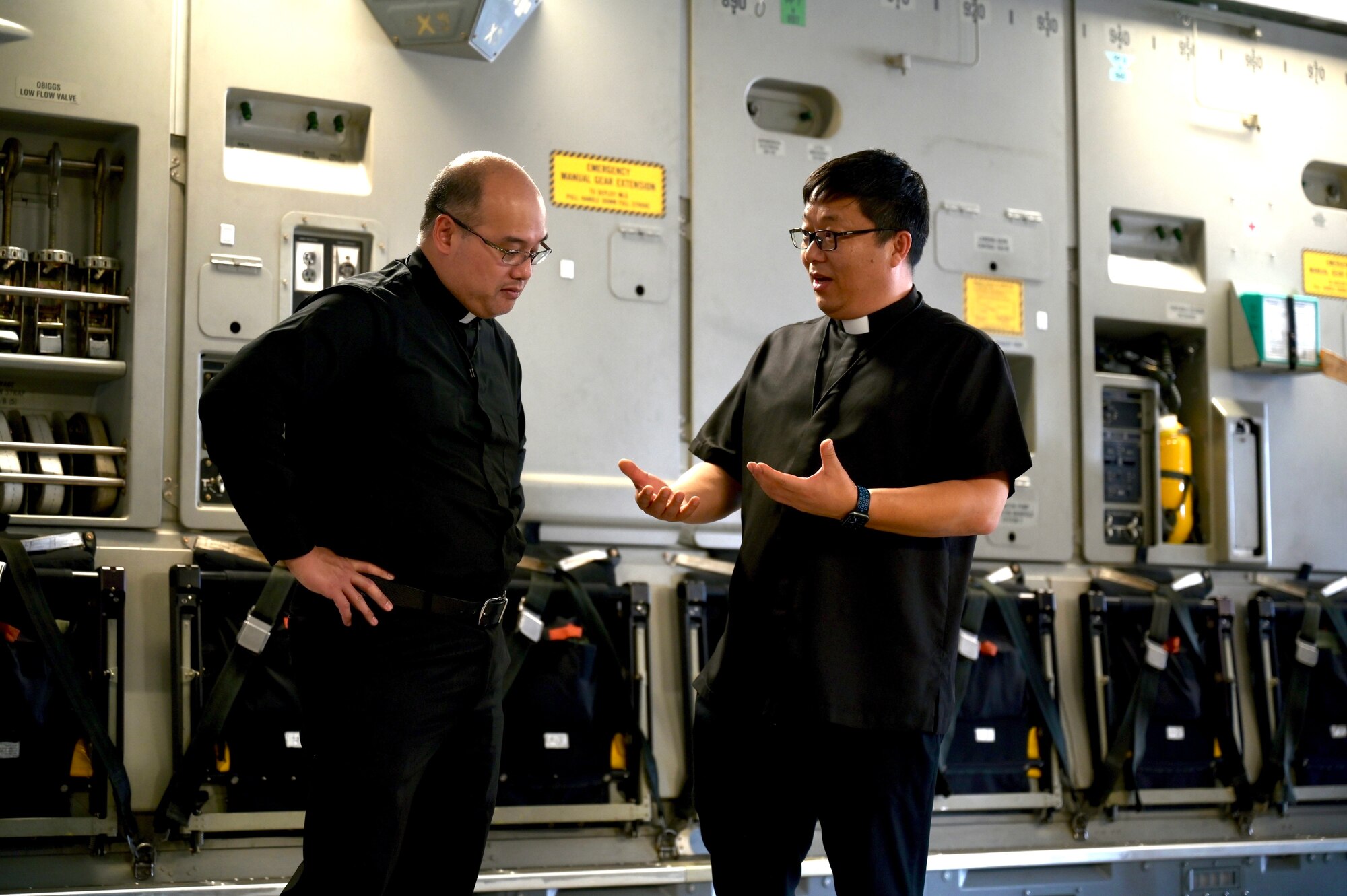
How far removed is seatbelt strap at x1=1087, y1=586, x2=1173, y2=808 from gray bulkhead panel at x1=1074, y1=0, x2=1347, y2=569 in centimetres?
46

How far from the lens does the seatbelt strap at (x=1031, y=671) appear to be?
4.96m

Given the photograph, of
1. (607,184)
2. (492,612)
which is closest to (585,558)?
(607,184)

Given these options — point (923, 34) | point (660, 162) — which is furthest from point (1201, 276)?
point (660, 162)

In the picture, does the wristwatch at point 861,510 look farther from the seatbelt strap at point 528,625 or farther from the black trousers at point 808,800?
the seatbelt strap at point 528,625

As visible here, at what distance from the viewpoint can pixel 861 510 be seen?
2502 millimetres

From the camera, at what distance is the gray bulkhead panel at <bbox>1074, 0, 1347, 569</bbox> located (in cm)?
558

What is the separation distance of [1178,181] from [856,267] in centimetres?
357

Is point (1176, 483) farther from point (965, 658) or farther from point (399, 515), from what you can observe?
point (399, 515)

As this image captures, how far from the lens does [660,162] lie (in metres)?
4.86

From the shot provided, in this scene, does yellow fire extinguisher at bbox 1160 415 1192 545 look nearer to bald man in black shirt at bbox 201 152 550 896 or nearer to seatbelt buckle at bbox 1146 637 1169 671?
seatbelt buckle at bbox 1146 637 1169 671

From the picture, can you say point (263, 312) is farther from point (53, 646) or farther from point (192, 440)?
point (53, 646)

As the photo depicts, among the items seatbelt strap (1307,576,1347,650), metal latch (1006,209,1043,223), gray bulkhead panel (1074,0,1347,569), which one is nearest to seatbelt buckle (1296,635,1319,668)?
seatbelt strap (1307,576,1347,650)

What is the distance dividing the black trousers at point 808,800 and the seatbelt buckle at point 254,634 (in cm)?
162

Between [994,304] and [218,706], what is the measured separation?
11.0 feet
